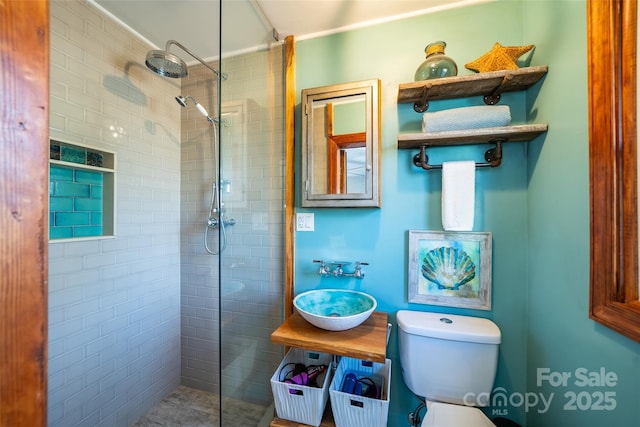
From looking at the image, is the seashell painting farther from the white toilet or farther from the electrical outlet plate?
the electrical outlet plate

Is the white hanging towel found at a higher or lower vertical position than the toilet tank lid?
higher

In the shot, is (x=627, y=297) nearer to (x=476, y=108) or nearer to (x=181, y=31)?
(x=476, y=108)

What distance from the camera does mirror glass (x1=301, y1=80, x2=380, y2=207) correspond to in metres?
1.28

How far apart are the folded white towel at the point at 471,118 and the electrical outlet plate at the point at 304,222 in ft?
2.71

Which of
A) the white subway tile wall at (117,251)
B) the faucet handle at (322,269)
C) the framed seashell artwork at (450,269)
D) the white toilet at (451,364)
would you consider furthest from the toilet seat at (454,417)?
the white subway tile wall at (117,251)

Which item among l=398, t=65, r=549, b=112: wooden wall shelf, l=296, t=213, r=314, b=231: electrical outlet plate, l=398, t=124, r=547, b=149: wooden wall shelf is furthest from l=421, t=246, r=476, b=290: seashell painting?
l=398, t=65, r=549, b=112: wooden wall shelf

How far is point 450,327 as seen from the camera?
109 cm

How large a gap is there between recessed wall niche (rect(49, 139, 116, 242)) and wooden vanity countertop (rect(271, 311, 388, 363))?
1.22m

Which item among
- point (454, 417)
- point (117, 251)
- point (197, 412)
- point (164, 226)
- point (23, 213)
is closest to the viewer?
point (23, 213)

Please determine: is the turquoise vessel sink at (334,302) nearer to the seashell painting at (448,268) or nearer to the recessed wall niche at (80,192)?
the seashell painting at (448,268)

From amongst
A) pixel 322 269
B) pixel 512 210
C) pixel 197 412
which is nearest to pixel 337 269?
pixel 322 269

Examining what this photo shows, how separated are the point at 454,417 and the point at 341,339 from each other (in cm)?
57

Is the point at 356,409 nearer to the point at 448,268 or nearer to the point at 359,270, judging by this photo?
the point at 359,270

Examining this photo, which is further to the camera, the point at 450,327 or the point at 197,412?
the point at 197,412
